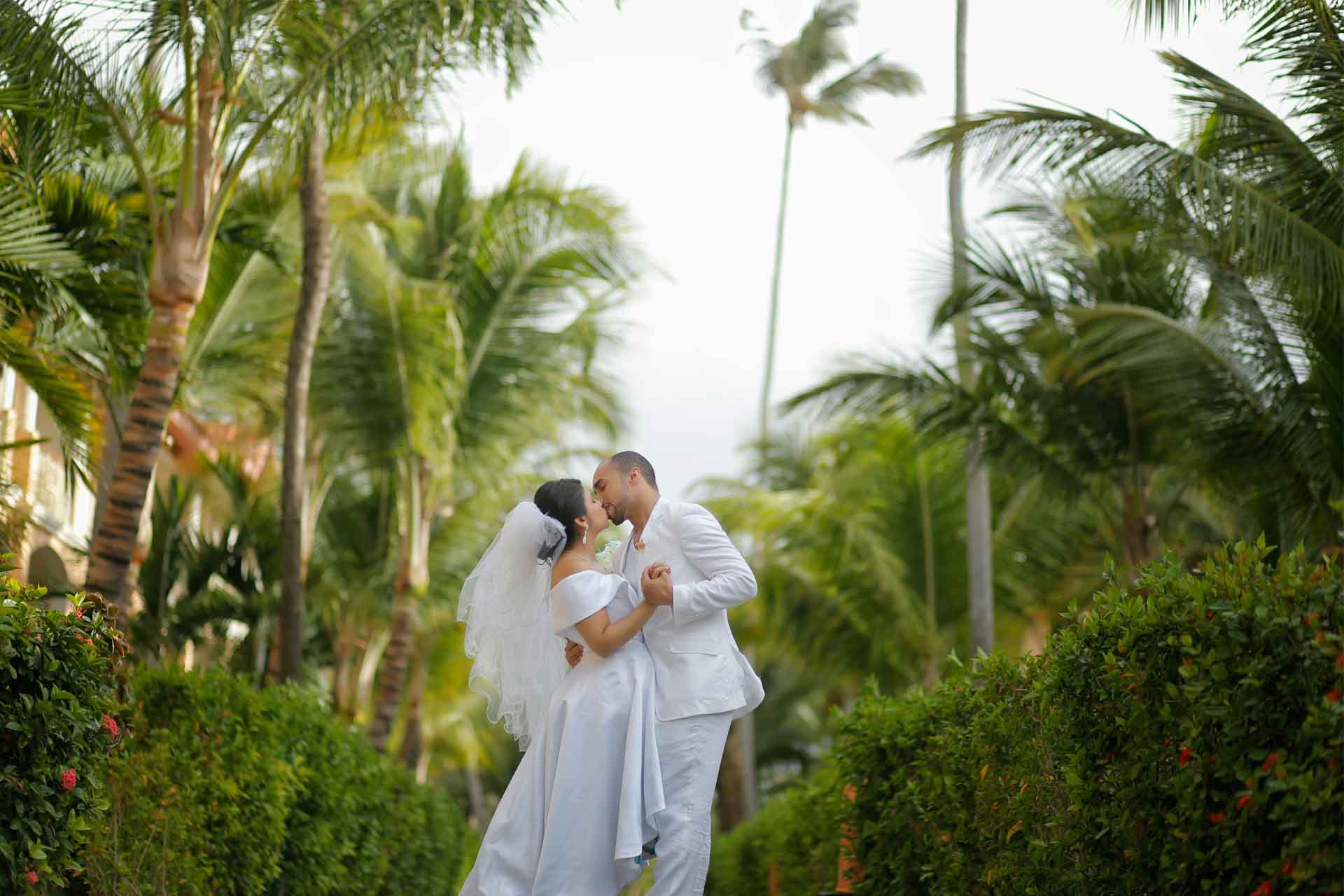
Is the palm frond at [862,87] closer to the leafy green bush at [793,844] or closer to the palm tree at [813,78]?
the palm tree at [813,78]

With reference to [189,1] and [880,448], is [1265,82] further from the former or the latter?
[880,448]

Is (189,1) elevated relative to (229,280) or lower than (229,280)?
elevated

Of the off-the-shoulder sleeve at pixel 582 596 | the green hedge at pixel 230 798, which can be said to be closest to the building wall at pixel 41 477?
the green hedge at pixel 230 798

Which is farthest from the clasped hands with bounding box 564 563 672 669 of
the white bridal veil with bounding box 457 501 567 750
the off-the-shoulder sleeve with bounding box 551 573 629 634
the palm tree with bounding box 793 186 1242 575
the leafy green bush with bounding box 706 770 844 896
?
the palm tree with bounding box 793 186 1242 575

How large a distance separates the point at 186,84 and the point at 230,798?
4.72 metres

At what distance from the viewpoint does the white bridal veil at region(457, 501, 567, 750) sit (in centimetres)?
644

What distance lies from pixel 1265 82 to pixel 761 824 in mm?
9172

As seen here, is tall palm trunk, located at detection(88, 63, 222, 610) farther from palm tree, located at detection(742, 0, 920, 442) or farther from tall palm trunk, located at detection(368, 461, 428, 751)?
palm tree, located at detection(742, 0, 920, 442)

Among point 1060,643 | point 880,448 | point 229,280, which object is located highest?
point 229,280

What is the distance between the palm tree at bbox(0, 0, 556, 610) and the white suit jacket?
14.6 ft

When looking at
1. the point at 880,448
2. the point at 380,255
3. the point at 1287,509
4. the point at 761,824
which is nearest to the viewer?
the point at 1287,509

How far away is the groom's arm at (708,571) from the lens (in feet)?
18.7

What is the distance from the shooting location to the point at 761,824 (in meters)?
14.8

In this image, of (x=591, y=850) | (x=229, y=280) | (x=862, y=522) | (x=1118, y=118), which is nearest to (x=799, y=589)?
(x=862, y=522)
